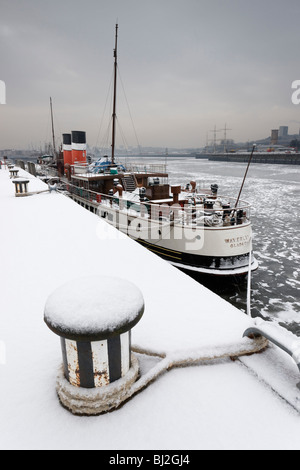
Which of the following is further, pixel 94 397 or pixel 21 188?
pixel 21 188

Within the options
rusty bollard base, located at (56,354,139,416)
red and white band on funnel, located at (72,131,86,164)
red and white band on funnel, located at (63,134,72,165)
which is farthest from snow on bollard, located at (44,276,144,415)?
red and white band on funnel, located at (63,134,72,165)

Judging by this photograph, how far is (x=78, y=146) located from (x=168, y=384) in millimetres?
26399

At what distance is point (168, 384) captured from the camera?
8.29 feet

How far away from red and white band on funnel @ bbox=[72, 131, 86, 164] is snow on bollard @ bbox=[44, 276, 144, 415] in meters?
25.6

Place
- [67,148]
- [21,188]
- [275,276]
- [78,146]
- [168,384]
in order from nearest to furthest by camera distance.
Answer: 1. [168,384]
2. [275,276]
3. [21,188]
4. [78,146]
5. [67,148]

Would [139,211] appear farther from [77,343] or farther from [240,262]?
[77,343]

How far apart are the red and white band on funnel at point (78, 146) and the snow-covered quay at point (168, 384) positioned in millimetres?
23280

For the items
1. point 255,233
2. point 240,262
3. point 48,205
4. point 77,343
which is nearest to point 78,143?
point 48,205

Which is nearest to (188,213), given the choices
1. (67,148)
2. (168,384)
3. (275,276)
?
(275,276)

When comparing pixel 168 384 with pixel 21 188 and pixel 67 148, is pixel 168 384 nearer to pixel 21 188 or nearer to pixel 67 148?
pixel 21 188

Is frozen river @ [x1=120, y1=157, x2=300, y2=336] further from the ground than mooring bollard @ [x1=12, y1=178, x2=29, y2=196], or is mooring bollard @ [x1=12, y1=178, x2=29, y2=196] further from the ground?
mooring bollard @ [x1=12, y1=178, x2=29, y2=196]

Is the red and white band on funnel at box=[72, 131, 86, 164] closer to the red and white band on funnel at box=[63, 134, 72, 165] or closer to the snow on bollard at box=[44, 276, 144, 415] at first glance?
the red and white band on funnel at box=[63, 134, 72, 165]

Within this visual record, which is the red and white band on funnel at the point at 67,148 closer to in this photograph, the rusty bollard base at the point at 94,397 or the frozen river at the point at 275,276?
the frozen river at the point at 275,276

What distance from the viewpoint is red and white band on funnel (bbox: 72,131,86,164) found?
25172 mm
